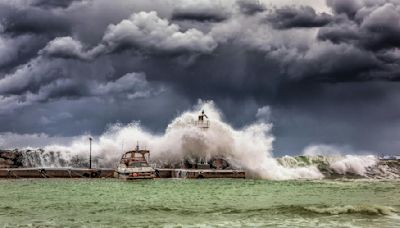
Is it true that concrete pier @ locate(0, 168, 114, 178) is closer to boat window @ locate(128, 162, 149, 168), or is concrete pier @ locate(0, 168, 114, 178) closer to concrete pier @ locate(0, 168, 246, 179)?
concrete pier @ locate(0, 168, 246, 179)

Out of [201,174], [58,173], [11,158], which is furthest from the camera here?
[11,158]

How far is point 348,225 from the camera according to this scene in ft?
79.0

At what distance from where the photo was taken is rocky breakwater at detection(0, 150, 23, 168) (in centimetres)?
9713

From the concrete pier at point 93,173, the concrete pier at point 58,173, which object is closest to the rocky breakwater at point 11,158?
the concrete pier at point 58,173

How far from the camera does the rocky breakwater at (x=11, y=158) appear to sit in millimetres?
97131

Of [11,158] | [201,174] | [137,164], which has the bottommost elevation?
[201,174]

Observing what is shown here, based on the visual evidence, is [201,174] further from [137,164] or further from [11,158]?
[11,158]

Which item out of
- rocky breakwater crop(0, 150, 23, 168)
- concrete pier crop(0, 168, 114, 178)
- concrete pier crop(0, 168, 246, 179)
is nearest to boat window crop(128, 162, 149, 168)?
concrete pier crop(0, 168, 246, 179)

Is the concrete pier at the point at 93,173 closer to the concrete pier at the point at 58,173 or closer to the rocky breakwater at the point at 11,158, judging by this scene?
the concrete pier at the point at 58,173

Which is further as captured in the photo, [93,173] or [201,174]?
[93,173]

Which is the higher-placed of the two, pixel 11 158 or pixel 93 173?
pixel 11 158

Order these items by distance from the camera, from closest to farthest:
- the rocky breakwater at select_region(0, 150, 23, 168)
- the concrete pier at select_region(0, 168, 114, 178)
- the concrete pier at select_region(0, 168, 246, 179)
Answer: the concrete pier at select_region(0, 168, 246, 179)
the concrete pier at select_region(0, 168, 114, 178)
the rocky breakwater at select_region(0, 150, 23, 168)

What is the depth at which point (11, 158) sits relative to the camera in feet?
326

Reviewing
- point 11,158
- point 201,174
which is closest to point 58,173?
point 11,158
